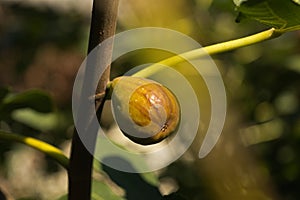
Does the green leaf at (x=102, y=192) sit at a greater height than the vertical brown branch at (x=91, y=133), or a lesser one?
lesser

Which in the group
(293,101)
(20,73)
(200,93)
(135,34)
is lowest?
(20,73)

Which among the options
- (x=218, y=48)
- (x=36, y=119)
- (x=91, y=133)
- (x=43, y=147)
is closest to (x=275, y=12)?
(x=218, y=48)

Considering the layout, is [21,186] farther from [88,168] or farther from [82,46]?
[88,168]

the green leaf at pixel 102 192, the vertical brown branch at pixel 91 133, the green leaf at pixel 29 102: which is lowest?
the green leaf at pixel 102 192

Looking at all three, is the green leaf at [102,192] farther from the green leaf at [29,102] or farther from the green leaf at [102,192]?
the green leaf at [29,102]

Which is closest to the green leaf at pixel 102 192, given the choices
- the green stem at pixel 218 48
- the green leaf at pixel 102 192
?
the green leaf at pixel 102 192

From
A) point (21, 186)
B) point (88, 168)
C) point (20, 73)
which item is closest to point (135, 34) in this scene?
point (20, 73)
